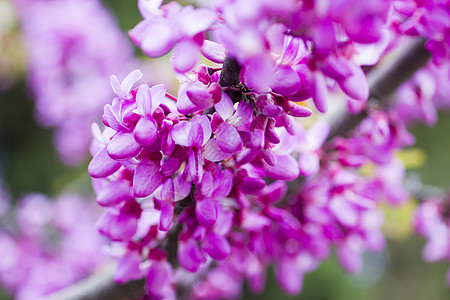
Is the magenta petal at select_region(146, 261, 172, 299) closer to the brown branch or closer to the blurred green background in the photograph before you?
the brown branch

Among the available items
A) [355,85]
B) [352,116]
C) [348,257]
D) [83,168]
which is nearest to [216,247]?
[355,85]

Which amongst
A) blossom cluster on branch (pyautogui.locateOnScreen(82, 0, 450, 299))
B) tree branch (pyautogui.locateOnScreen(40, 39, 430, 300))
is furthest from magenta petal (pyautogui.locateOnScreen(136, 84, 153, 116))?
tree branch (pyautogui.locateOnScreen(40, 39, 430, 300))

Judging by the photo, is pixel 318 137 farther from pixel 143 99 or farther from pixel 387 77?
pixel 143 99

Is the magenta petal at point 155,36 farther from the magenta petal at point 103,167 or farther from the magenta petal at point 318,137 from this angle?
the magenta petal at point 318,137

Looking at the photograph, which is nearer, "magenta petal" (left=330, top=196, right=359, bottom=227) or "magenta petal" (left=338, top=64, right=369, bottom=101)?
"magenta petal" (left=338, top=64, right=369, bottom=101)

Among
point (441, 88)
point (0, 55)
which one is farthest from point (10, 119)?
point (441, 88)
